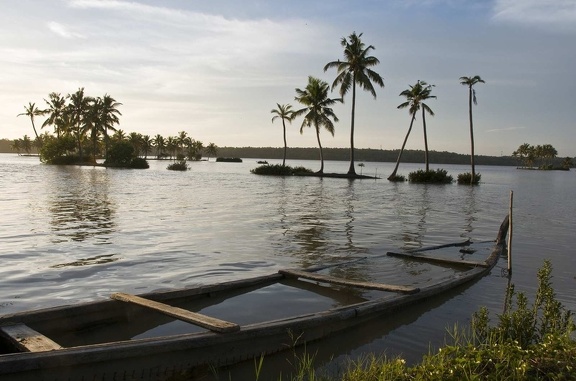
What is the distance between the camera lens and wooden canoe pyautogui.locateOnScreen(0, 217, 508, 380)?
14.4ft

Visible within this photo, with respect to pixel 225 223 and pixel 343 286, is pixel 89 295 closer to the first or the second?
pixel 343 286

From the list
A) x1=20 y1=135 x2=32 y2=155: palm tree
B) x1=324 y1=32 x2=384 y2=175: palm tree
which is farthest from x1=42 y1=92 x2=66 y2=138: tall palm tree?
x1=20 y1=135 x2=32 y2=155: palm tree

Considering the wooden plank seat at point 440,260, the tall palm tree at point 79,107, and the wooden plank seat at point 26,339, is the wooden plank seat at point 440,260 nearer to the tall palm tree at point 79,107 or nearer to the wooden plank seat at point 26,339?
the wooden plank seat at point 26,339

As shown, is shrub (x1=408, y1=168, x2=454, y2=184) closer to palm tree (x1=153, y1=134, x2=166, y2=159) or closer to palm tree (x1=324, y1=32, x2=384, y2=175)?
palm tree (x1=324, y1=32, x2=384, y2=175)

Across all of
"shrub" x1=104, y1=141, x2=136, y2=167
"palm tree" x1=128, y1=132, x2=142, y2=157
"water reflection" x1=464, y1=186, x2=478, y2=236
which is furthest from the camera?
"palm tree" x1=128, y1=132, x2=142, y2=157

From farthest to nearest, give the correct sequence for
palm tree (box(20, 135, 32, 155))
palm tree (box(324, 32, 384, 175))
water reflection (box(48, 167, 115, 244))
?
palm tree (box(20, 135, 32, 155)) < palm tree (box(324, 32, 384, 175)) < water reflection (box(48, 167, 115, 244))

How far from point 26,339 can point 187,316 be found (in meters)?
Result: 1.81

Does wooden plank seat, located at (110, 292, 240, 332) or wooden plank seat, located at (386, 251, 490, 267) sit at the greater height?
wooden plank seat, located at (110, 292, 240, 332)

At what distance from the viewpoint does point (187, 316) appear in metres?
5.92

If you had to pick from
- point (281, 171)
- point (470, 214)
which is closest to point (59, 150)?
point (281, 171)


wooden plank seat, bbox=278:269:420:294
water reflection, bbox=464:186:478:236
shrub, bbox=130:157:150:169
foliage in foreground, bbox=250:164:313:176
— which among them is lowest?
water reflection, bbox=464:186:478:236

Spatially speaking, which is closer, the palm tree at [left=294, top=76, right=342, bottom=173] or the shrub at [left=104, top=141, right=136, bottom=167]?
the palm tree at [left=294, top=76, right=342, bottom=173]

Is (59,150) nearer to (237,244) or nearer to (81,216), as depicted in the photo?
(81,216)

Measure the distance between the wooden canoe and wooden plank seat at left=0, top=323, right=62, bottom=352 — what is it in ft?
0.04
